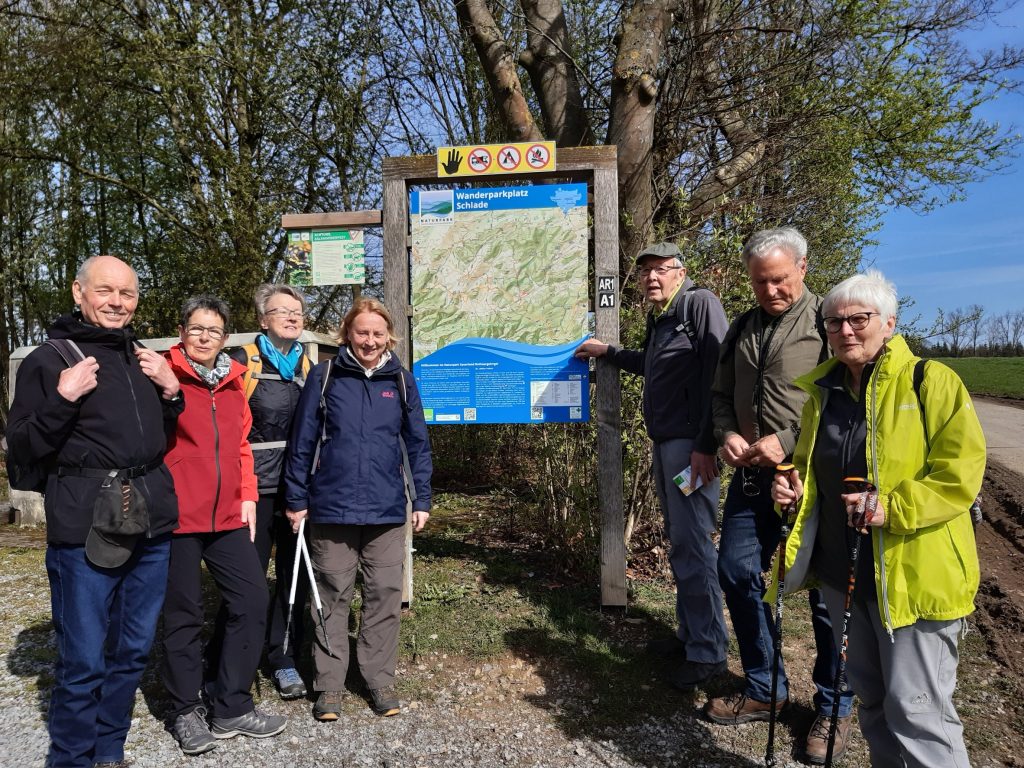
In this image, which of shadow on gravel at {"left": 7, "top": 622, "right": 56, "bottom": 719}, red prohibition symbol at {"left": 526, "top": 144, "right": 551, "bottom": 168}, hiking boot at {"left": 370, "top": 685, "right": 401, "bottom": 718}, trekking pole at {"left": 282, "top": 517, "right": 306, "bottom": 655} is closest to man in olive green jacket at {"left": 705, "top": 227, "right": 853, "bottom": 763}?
hiking boot at {"left": 370, "top": 685, "right": 401, "bottom": 718}

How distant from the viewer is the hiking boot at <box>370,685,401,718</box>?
3.38m

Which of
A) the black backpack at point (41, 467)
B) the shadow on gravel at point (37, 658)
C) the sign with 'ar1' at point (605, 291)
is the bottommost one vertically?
the shadow on gravel at point (37, 658)

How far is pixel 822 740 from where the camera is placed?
2.96 metres

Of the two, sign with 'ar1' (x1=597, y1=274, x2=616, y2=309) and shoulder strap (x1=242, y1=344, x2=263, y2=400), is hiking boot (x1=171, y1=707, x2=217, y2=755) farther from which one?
sign with 'ar1' (x1=597, y1=274, x2=616, y2=309)

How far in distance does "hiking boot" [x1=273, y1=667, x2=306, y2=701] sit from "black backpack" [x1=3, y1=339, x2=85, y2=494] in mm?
1592

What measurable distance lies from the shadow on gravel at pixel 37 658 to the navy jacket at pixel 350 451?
5.89ft

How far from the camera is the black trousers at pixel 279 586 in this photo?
11.9 feet

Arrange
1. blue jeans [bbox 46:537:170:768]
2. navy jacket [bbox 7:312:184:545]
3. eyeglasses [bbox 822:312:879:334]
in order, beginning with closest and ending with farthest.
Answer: eyeglasses [bbox 822:312:879:334] → navy jacket [bbox 7:312:184:545] → blue jeans [bbox 46:537:170:768]

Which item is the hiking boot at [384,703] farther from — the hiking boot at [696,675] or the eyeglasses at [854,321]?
the eyeglasses at [854,321]

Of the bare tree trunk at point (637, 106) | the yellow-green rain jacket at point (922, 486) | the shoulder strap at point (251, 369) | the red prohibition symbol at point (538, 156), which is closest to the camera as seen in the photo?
the yellow-green rain jacket at point (922, 486)

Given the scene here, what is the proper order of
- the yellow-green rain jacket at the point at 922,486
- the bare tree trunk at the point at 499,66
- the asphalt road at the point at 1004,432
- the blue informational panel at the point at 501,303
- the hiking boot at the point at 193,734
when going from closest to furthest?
the yellow-green rain jacket at the point at 922,486 < the hiking boot at the point at 193,734 < the blue informational panel at the point at 501,303 < the bare tree trunk at the point at 499,66 < the asphalt road at the point at 1004,432

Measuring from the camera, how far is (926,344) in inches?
306

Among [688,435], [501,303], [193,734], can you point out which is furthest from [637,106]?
[193,734]

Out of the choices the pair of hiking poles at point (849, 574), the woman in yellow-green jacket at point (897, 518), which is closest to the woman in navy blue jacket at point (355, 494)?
the pair of hiking poles at point (849, 574)
